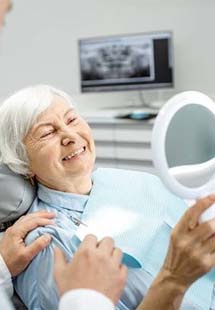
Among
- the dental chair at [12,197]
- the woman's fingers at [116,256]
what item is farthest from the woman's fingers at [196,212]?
the dental chair at [12,197]

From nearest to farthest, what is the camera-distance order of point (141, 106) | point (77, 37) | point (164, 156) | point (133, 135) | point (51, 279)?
point (164, 156) < point (51, 279) < point (133, 135) < point (141, 106) < point (77, 37)

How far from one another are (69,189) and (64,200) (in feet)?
0.14

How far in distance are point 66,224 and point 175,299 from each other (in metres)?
0.51

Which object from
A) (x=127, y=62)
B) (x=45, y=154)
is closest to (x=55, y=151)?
(x=45, y=154)

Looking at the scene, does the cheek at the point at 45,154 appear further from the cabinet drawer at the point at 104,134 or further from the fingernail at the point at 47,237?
the cabinet drawer at the point at 104,134

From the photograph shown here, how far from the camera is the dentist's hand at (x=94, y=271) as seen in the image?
0.94 metres

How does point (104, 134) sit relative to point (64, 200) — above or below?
below

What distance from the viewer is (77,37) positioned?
14.0ft

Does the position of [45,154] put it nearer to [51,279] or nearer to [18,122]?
[18,122]

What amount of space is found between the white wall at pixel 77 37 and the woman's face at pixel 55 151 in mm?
2499

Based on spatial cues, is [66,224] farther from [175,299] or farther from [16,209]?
→ [175,299]

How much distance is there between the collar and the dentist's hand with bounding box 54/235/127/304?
543mm

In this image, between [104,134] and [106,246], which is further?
[104,134]

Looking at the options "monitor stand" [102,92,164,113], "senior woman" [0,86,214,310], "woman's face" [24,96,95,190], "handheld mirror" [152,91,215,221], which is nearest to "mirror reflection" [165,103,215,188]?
"handheld mirror" [152,91,215,221]
